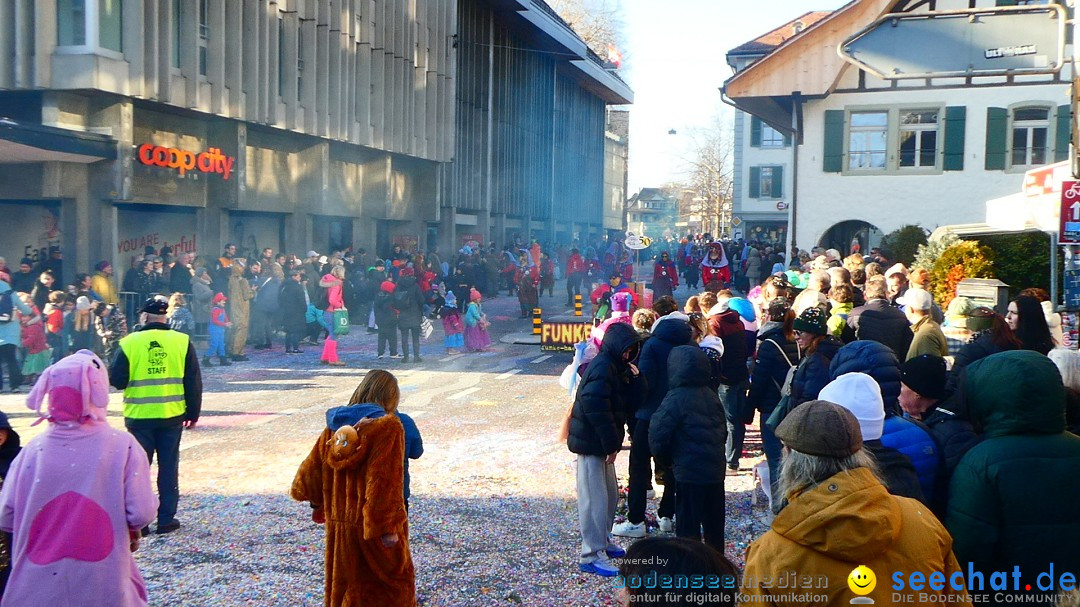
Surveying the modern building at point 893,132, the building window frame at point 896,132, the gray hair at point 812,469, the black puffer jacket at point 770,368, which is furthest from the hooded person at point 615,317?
the building window frame at point 896,132

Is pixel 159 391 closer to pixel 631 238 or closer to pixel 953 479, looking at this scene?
pixel 953 479

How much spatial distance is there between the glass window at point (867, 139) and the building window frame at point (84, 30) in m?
17.9

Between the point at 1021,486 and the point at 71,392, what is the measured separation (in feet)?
13.0

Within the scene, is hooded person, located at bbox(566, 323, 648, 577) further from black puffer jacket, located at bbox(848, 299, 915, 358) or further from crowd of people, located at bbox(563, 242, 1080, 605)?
black puffer jacket, located at bbox(848, 299, 915, 358)

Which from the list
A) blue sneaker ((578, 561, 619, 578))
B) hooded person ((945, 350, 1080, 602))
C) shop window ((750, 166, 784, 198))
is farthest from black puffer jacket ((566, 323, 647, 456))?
shop window ((750, 166, 784, 198))

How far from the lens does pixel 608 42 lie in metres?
66.6

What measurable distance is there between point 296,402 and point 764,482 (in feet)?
25.4

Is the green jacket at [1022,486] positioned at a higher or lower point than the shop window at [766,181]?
lower

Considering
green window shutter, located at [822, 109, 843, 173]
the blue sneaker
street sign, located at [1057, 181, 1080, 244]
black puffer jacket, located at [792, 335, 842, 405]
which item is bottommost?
the blue sneaker

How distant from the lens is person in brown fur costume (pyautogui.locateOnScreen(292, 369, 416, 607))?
4777mm

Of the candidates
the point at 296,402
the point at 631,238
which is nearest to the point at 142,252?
the point at 296,402

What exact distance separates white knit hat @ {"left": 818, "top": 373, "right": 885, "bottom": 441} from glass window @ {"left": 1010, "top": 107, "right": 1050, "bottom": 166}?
23.3 metres

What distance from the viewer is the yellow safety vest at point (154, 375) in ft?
23.7

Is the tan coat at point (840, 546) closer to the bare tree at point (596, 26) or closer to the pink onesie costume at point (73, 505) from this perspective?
the pink onesie costume at point (73, 505)
